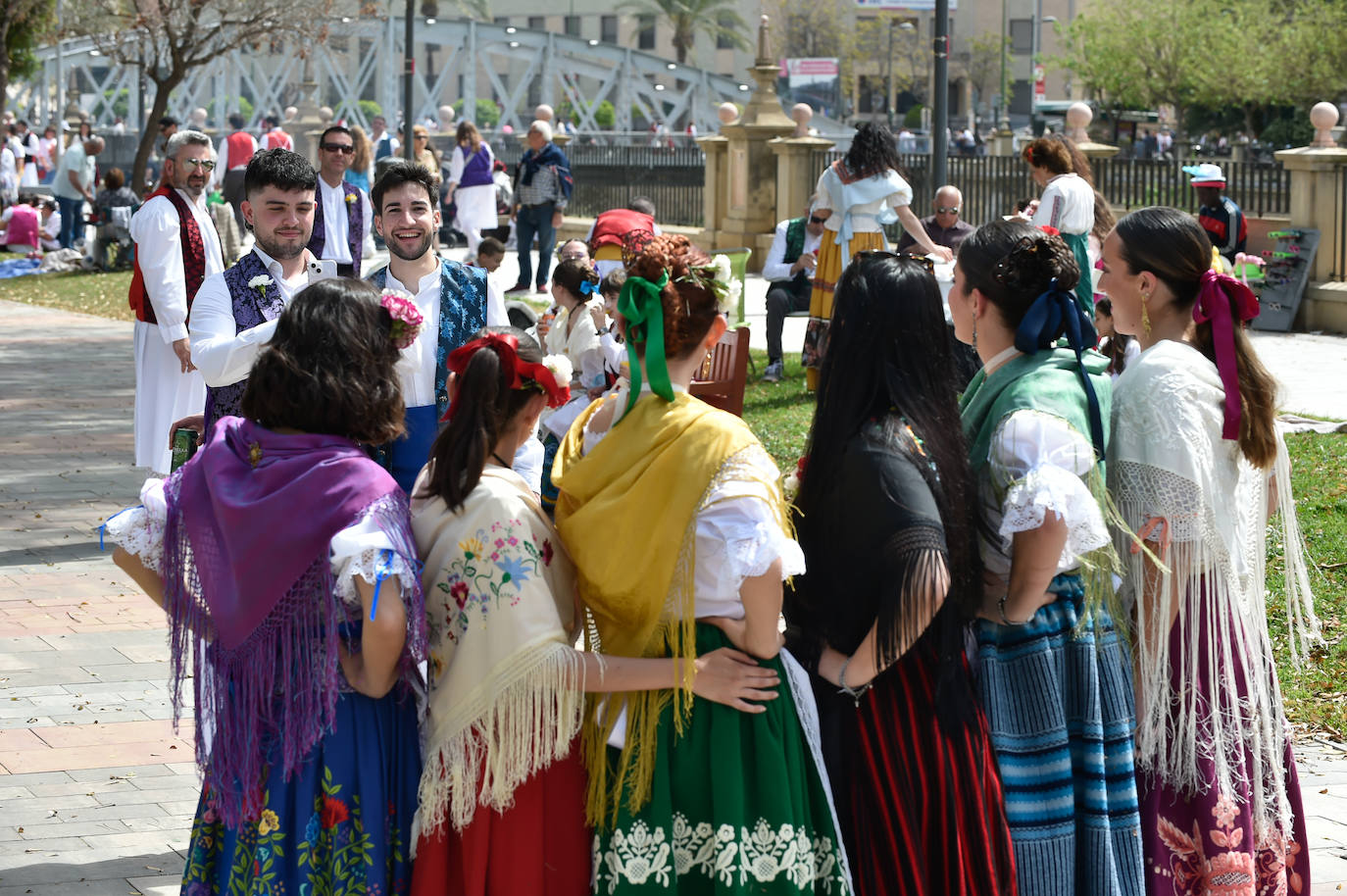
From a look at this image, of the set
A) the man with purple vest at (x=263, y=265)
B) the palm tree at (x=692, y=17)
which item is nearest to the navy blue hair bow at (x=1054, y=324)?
the man with purple vest at (x=263, y=265)

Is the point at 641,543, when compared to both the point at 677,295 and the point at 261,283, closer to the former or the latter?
the point at 677,295

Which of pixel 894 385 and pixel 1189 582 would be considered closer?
pixel 894 385

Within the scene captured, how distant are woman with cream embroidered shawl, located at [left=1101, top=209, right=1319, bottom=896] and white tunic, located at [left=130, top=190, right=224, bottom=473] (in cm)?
415

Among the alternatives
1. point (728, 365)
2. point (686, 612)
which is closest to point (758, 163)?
point (728, 365)

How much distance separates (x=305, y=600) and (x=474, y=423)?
46 centimetres

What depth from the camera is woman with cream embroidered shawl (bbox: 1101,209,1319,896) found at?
347 cm

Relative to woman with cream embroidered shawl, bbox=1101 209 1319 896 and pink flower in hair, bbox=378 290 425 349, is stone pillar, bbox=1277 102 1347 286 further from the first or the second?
pink flower in hair, bbox=378 290 425 349

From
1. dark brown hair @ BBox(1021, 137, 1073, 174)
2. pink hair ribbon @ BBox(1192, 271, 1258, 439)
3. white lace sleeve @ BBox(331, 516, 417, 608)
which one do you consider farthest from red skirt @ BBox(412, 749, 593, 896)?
dark brown hair @ BBox(1021, 137, 1073, 174)

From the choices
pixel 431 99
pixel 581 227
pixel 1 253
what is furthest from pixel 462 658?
pixel 431 99

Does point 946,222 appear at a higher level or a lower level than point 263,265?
higher

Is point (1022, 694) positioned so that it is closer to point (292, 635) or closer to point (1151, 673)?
point (1151, 673)

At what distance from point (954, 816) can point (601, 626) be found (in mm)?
790

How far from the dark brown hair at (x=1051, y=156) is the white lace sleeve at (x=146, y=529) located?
7.49m

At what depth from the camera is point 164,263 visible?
6582 millimetres
